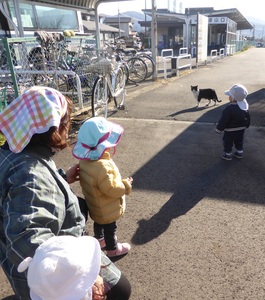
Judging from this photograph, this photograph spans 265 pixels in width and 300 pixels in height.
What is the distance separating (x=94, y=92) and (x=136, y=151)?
1.81 meters

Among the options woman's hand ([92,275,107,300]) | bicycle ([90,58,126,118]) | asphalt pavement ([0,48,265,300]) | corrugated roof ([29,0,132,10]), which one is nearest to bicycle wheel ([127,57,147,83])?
corrugated roof ([29,0,132,10])

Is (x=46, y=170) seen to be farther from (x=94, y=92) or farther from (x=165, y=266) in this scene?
(x=94, y=92)

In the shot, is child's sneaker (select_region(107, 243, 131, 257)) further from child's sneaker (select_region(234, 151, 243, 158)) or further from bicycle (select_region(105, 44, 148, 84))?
bicycle (select_region(105, 44, 148, 84))

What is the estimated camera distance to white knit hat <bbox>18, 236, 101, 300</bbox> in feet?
3.39

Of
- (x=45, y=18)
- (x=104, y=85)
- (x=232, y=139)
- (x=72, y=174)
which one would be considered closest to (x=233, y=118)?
(x=232, y=139)

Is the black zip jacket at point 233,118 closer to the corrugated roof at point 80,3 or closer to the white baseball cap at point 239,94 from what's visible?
the white baseball cap at point 239,94

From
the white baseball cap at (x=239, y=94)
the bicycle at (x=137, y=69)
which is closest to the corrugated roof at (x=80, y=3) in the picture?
the bicycle at (x=137, y=69)

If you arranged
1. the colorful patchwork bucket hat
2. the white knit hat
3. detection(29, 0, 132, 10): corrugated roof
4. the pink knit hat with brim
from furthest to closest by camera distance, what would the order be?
detection(29, 0, 132, 10): corrugated roof → the colorful patchwork bucket hat → the pink knit hat with brim → the white knit hat

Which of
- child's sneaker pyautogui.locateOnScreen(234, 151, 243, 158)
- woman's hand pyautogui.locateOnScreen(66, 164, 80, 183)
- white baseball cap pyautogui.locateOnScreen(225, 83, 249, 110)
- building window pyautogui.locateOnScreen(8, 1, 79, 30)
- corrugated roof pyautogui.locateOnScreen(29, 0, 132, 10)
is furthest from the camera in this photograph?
building window pyautogui.locateOnScreen(8, 1, 79, 30)

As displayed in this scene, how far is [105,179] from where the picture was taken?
2082 mm

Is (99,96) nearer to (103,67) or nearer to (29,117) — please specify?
(103,67)

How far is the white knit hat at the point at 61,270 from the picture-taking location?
103 centimetres

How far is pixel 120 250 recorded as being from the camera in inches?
98.3

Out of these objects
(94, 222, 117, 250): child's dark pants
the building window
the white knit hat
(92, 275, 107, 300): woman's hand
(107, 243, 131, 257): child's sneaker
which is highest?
the building window
